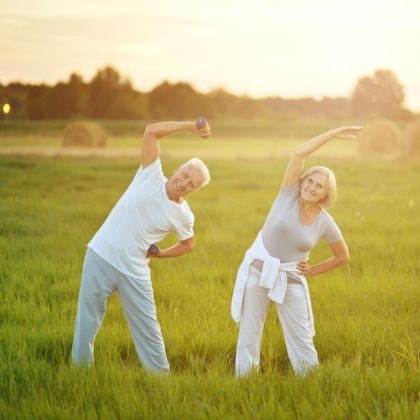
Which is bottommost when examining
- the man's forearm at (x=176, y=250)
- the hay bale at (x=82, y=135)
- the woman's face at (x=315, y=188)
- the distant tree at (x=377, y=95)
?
the man's forearm at (x=176, y=250)

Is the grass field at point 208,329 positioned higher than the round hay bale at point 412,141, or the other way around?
the round hay bale at point 412,141

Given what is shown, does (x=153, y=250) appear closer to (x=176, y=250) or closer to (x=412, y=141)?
(x=176, y=250)

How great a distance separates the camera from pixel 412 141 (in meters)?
27.0

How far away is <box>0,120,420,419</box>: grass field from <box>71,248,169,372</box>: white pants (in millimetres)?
168

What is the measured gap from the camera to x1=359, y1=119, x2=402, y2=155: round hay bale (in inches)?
1265

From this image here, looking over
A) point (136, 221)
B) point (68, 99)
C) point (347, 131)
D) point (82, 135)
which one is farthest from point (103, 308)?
point (68, 99)

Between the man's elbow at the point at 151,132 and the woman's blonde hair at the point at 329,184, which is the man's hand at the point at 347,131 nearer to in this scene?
the woman's blonde hair at the point at 329,184

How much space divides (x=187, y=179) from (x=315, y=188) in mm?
911

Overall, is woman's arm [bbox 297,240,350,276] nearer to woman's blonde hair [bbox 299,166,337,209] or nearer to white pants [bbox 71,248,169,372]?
woman's blonde hair [bbox 299,166,337,209]

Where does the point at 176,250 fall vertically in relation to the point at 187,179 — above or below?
below

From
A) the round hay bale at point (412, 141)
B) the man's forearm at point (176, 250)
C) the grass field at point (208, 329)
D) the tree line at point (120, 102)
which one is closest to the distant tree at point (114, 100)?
the tree line at point (120, 102)

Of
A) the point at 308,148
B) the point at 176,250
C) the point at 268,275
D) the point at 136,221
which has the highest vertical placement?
the point at 308,148

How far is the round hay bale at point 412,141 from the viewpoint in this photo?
2678 centimetres

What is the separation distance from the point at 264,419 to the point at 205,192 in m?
13.3
